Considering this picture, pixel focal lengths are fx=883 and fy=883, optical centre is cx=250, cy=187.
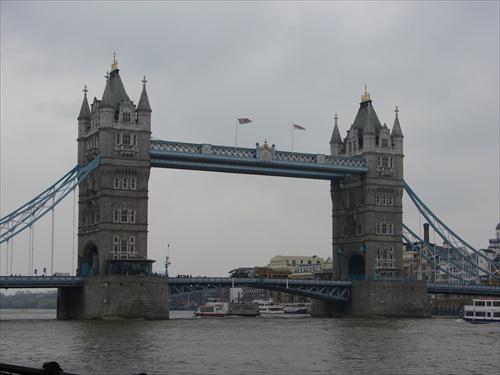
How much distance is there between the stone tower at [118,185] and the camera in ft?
353

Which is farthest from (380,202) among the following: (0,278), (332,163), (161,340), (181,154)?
(161,340)

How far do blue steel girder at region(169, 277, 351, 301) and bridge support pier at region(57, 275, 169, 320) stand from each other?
18.9ft

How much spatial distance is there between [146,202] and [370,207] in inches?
1333

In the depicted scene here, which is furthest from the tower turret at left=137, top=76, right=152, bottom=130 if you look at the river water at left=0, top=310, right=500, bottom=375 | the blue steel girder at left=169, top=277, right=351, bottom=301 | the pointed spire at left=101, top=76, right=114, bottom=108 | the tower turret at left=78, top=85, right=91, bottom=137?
the river water at left=0, top=310, right=500, bottom=375

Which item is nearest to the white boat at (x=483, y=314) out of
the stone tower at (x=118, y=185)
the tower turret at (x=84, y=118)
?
the stone tower at (x=118, y=185)

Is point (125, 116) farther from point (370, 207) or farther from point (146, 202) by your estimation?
point (370, 207)

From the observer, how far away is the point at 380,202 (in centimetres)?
12762

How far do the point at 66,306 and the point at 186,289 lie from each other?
15.2 m

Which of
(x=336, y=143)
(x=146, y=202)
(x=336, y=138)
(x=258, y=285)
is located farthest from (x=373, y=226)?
(x=146, y=202)

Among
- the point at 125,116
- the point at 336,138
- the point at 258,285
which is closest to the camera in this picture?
the point at 125,116

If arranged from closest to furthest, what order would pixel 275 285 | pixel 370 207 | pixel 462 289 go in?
pixel 275 285 < pixel 370 207 < pixel 462 289

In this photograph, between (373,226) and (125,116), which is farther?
(373,226)

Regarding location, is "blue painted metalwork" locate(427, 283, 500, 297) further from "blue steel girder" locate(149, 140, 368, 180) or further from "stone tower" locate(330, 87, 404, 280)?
"blue steel girder" locate(149, 140, 368, 180)

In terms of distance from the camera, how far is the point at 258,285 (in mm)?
118250
